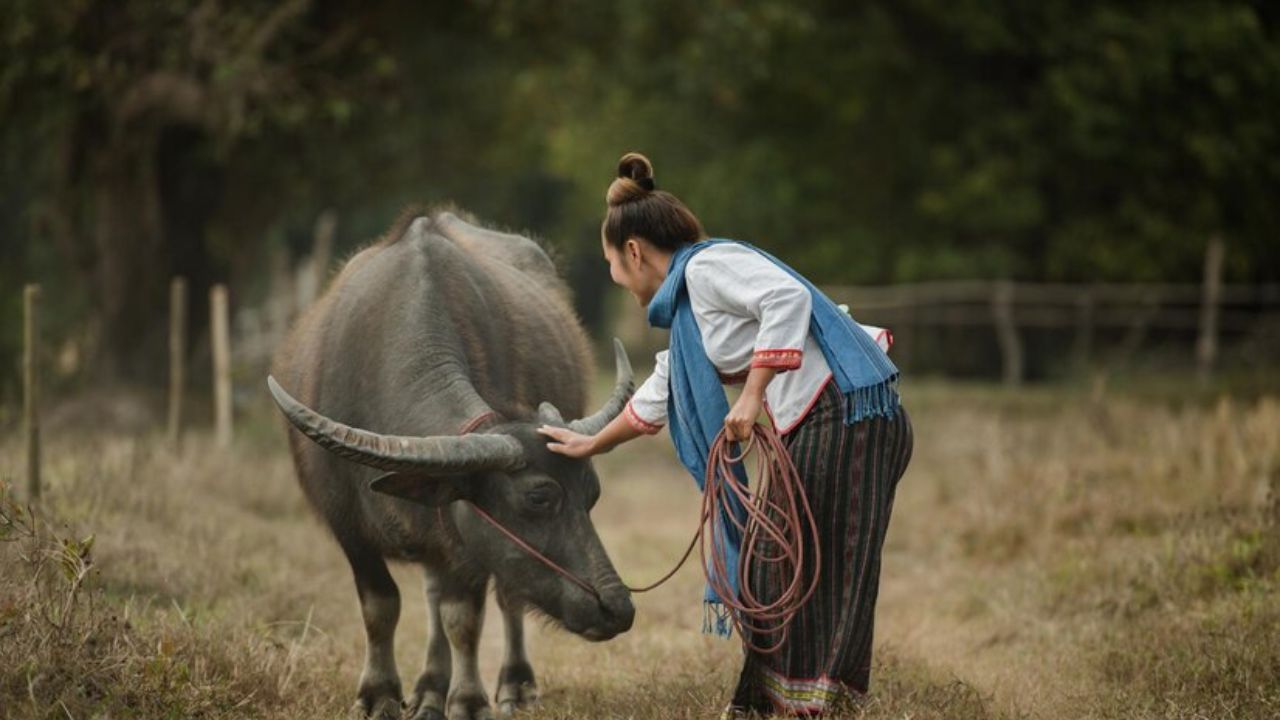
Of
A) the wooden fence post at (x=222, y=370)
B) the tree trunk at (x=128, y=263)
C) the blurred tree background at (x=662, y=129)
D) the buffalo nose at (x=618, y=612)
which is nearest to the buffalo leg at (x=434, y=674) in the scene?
the buffalo nose at (x=618, y=612)

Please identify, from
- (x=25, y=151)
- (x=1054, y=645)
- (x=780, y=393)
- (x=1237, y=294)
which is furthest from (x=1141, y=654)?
(x=1237, y=294)

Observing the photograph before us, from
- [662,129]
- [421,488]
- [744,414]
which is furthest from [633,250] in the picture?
[662,129]

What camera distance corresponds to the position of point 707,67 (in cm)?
1486

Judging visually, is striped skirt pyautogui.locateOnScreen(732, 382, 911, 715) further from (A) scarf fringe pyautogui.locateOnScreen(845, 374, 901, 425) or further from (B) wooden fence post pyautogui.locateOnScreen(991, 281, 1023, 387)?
(B) wooden fence post pyautogui.locateOnScreen(991, 281, 1023, 387)

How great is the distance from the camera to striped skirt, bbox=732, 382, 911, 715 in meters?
4.74

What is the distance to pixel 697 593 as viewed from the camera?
816 centimetres

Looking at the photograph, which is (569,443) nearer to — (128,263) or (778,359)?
(778,359)

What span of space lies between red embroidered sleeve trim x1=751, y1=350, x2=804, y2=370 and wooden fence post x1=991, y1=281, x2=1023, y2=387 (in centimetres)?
1538

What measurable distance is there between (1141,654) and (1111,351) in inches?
629

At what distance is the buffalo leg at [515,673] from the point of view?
6008mm

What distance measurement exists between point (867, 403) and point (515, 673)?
2.34 metres

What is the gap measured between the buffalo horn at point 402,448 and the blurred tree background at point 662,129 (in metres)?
7.80

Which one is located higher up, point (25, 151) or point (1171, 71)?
point (1171, 71)

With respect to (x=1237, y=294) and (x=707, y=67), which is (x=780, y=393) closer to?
(x=707, y=67)
